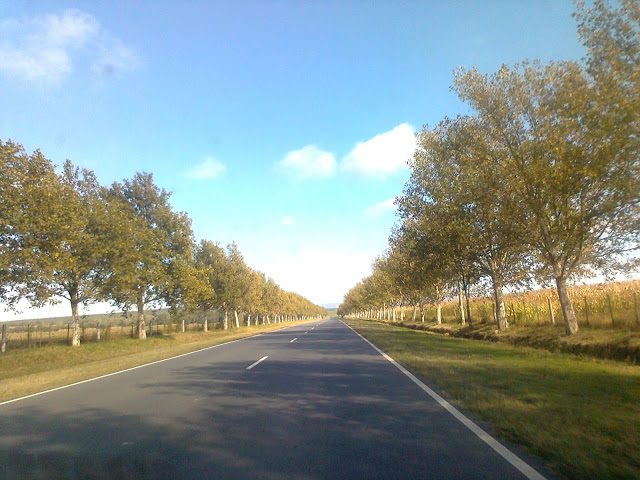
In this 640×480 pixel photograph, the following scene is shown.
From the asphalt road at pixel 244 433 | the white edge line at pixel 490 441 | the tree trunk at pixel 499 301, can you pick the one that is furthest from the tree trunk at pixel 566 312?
the white edge line at pixel 490 441

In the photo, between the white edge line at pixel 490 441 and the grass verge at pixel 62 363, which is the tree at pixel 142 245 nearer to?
the grass verge at pixel 62 363

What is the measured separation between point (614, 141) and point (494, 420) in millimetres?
Result: 7714

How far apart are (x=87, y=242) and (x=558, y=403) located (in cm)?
2382

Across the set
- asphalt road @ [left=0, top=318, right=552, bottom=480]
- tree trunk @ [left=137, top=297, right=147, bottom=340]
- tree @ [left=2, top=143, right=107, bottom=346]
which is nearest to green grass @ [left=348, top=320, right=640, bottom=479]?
asphalt road @ [left=0, top=318, right=552, bottom=480]

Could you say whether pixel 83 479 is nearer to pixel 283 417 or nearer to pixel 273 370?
pixel 283 417

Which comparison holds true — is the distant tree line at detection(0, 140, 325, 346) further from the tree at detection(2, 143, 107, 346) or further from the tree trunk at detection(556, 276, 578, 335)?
the tree trunk at detection(556, 276, 578, 335)

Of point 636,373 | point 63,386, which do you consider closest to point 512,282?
point 636,373

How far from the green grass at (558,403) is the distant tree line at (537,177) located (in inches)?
178

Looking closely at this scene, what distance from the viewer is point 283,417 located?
7.55 m

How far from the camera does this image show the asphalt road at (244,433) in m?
5.11

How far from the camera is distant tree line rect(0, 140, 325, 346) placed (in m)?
20.5

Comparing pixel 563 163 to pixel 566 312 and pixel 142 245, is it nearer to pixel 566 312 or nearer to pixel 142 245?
pixel 566 312

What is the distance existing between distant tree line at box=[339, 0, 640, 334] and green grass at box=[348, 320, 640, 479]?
4.51m

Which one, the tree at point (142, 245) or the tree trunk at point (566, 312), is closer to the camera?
the tree trunk at point (566, 312)
